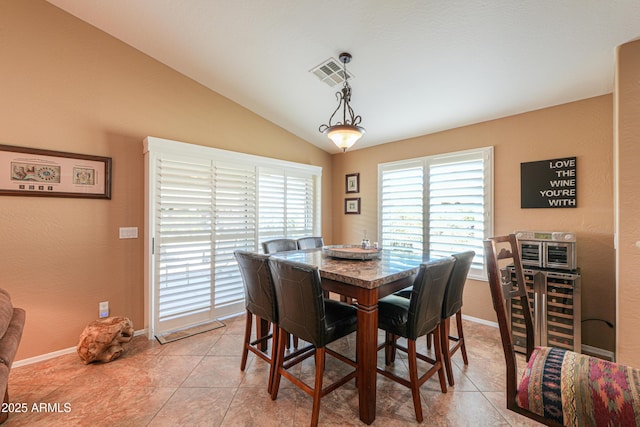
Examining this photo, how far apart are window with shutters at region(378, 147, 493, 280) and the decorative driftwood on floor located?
3.15m

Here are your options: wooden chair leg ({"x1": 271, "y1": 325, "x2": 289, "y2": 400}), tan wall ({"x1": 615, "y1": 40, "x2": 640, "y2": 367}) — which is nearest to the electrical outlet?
wooden chair leg ({"x1": 271, "y1": 325, "x2": 289, "y2": 400})

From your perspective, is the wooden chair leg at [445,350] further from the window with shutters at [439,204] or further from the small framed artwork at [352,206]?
the small framed artwork at [352,206]

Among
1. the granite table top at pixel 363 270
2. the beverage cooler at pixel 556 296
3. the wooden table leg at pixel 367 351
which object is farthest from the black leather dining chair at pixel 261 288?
the beverage cooler at pixel 556 296

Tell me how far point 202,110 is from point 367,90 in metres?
2.02

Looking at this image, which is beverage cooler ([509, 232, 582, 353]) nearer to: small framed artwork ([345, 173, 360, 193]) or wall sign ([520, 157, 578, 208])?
wall sign ([520, 157, 578, 208])

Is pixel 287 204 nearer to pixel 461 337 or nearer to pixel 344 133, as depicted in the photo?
pixel 344 133

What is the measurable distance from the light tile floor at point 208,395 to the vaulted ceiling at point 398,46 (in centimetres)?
256

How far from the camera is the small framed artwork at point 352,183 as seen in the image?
4477mm

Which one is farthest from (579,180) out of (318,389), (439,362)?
(318,389)

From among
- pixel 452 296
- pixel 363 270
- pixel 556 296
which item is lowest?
pixel 556 296

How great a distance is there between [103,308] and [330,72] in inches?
130

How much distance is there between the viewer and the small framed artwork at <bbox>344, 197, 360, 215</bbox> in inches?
176

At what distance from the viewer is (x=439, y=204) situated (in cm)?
346

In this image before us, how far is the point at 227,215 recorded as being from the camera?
334 centimetres
